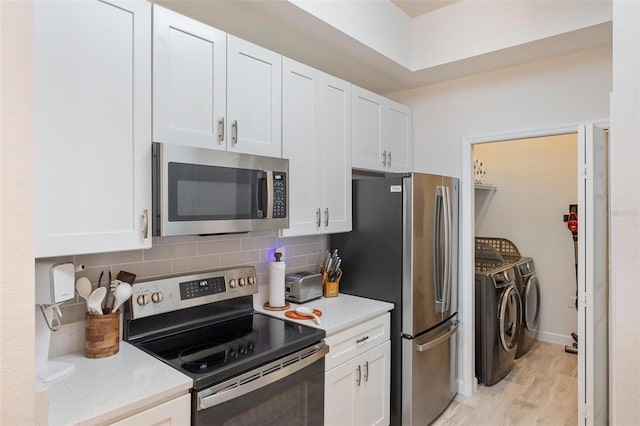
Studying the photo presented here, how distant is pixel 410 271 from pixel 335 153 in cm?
90

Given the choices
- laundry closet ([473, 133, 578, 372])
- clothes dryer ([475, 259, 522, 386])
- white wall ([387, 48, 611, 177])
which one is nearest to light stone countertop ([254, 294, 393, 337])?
clothes dryer ([475, 259, 522, 386])

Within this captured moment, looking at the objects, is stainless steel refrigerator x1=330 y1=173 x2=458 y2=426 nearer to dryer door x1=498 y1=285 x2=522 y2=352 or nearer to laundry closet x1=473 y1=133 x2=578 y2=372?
dryer door x1=498 y1=285 x2=522 y2=352

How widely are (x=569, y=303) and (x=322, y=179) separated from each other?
3.46 meters

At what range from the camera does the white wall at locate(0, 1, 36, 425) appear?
1.73 ft

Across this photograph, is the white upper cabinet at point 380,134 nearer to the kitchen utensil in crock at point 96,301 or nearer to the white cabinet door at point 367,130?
the white cabinet door at point 367,130

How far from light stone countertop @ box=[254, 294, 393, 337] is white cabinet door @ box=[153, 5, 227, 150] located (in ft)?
3.40

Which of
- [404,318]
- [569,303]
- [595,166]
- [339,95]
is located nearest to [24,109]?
[339,95]

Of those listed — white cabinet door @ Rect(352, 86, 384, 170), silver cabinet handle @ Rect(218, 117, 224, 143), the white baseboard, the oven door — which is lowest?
the white baseboard

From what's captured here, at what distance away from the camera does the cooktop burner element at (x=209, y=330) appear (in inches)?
59.3

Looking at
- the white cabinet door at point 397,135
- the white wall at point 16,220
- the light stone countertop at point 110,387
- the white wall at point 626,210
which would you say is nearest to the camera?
the white wall at point 16,220

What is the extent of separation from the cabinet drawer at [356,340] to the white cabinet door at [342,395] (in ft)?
0.15

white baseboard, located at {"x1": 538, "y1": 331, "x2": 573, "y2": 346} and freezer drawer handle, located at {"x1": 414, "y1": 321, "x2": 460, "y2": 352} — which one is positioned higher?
freezer drawer handle, located at {"x1": 414, "y1": 321, "x2": 460, "y2": 352}

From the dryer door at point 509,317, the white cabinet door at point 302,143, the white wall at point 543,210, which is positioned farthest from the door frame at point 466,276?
the white wall at point 543,210

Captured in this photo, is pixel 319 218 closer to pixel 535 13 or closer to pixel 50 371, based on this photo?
pixel 50 371
